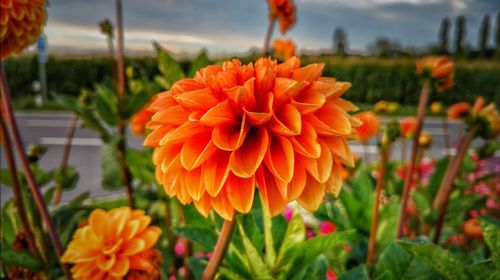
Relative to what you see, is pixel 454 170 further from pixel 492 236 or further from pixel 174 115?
pixel 174 115

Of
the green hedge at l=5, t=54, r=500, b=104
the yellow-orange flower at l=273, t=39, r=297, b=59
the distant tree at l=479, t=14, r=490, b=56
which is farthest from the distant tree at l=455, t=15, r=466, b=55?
the yellow-orange flower at l=273, t=39, r=297, b=59

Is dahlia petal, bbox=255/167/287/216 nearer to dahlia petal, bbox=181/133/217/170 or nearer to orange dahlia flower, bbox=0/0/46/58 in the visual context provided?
dahlia petal, bbox=181/133/217/170

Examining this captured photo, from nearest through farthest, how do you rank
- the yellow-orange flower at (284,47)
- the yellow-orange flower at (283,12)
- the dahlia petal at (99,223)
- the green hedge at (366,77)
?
the dahlia petal at (99,223)
the yellow-orange flower at (283,12)
the yellow-orange flower at (284,47)
the green hedge at (366,77)

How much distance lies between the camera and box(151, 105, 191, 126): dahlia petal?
35 cm

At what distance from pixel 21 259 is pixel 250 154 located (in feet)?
1.18

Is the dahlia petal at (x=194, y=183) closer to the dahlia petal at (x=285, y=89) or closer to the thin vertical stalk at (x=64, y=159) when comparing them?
the dahlia petal at (x=285, y=89)

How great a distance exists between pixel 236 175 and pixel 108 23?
2.27ft

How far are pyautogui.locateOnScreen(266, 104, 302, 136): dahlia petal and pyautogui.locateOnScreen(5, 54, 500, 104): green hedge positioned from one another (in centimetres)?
844

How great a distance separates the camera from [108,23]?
3.11ft

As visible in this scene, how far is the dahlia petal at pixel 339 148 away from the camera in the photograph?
35 cm

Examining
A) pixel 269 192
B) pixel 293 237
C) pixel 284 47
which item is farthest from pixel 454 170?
pixel 284 47

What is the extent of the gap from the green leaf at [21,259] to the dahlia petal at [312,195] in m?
0.37

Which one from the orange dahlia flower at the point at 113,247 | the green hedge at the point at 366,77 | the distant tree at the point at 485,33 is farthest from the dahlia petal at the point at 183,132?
the distant tree at the point at 485,33

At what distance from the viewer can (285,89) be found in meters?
0.35
